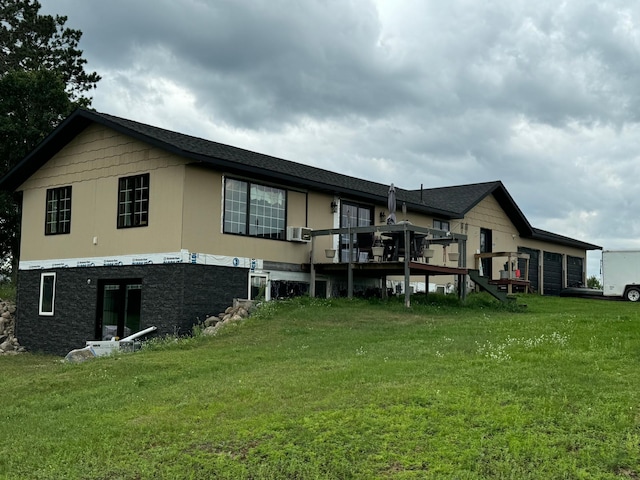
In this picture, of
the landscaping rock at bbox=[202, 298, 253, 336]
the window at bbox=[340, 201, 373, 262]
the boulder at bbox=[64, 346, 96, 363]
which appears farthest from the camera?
the window at bbox=[340, 201, 373, 262]

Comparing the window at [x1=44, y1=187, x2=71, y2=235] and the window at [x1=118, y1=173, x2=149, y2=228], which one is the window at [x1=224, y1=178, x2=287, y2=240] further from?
the window at [x1=44, y1=187, x2=71, y2=235]

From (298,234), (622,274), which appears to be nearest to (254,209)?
(298,234)

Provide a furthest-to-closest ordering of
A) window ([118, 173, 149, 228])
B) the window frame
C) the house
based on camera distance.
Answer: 1. the window frame
2. window ([118, 173, 149, 228])
3. the house

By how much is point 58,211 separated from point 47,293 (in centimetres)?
238

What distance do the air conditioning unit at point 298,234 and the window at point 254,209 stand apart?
0.19 meters

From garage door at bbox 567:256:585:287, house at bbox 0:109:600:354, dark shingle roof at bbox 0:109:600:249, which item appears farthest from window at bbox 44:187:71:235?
garage door at bbox 567:256:585:287

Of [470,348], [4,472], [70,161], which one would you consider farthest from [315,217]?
[4,472]

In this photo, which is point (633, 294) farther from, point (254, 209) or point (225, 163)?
point (225, 163)

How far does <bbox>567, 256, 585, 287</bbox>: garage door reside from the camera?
34.8m

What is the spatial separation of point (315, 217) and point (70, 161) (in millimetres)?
7127

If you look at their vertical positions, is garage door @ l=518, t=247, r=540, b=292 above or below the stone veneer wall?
above

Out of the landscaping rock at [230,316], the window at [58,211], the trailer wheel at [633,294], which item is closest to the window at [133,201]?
the window at [58,211]

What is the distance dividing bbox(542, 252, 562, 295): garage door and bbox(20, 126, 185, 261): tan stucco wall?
21.0m

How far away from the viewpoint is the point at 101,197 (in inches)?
749
